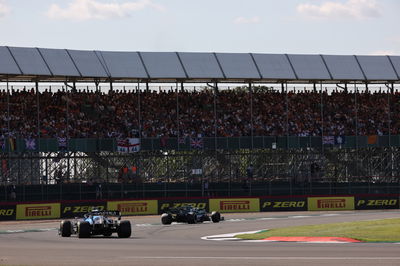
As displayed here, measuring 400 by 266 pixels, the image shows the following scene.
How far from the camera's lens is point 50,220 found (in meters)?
48.3

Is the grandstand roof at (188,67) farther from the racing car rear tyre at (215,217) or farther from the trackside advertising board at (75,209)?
the racing car rear tyre at (215,217)

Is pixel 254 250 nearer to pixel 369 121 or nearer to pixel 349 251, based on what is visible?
pixel 349 251

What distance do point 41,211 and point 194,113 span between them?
43.0 feet

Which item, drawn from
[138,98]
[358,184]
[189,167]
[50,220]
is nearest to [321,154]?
[358,184]

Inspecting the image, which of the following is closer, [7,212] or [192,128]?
[7,212]

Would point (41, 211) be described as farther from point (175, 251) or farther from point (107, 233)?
point (175, 251)

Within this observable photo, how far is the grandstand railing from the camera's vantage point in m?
50.6

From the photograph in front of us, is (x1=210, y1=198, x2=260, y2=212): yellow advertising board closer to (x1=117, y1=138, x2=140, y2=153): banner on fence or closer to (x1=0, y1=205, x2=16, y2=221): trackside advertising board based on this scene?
(x1=117, y1=138, x2=140, y2=153): banner on fence

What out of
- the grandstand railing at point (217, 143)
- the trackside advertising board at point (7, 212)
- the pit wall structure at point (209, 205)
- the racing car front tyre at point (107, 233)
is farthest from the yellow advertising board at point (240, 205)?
the racing car front tyre at point (107, 233)

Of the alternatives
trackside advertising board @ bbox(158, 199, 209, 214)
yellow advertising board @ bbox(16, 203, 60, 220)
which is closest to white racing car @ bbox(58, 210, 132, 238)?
yellow advertising board @ bbox(16, 203, 60, 220)

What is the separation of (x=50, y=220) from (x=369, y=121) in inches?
925

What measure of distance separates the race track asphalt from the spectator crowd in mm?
15916

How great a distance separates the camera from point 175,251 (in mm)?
24562

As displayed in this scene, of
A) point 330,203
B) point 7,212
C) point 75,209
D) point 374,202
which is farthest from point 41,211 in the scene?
point 374,202
